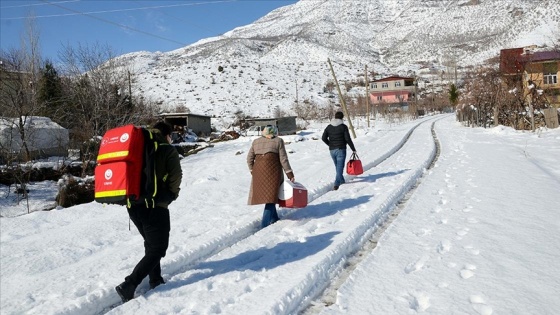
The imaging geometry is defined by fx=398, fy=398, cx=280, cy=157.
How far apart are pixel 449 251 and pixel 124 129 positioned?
13.1 ft

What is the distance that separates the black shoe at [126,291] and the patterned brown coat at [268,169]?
9.09 ft

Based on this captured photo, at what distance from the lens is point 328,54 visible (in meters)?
121

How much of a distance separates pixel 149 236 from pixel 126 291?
0.59 metres

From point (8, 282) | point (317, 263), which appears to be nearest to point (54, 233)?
point (8, 282)

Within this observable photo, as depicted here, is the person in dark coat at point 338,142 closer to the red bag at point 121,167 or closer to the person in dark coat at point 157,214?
the person in dark coat at point 157,214

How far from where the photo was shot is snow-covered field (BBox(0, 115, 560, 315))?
150 inches

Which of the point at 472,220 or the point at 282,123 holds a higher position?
the point at 282,123

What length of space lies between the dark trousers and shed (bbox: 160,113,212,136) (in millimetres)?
36729

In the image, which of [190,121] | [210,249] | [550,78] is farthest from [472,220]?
[550,78]

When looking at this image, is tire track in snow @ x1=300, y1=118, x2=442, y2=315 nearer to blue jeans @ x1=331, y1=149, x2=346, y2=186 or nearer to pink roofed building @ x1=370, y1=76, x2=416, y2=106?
blue jeans @ x1=331, y1=149, x2=346, y2=186

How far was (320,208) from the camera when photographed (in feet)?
25.3

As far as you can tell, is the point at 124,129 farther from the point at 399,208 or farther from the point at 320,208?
the point at 399,208

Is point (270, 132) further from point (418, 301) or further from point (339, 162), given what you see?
point (418, 301)

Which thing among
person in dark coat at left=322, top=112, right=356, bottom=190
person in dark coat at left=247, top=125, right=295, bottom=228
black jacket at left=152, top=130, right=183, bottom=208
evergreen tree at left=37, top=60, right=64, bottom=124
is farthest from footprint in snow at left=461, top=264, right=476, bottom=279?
evergreen tree at left=37, top=60, right=64, bottom=124
